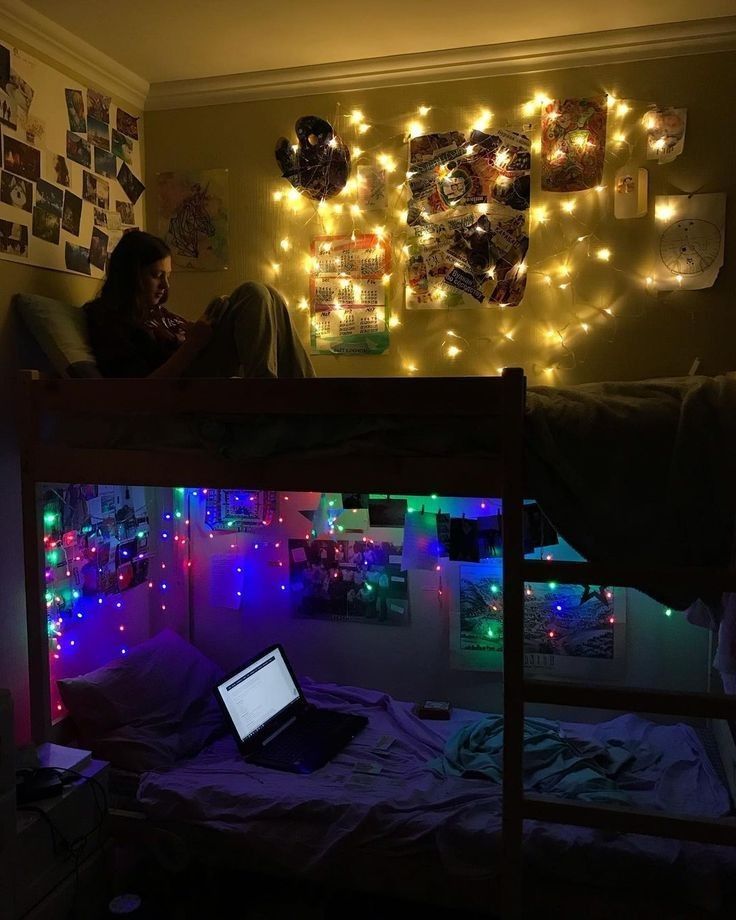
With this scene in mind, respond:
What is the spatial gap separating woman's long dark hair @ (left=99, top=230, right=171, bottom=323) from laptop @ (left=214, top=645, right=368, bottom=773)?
1254 mm

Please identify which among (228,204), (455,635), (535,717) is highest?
(228,204)

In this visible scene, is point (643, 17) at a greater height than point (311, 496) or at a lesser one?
greater

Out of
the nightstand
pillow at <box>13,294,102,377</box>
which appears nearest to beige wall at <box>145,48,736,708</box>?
pillow at <box>13,294,102,377</box>

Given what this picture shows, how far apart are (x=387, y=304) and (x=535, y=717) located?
5.24ft

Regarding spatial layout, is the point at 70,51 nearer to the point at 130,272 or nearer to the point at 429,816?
the point at 130,272

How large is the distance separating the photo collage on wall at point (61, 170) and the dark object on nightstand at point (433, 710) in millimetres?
1956

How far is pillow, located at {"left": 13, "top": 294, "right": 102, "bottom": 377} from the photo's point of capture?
6.94ft

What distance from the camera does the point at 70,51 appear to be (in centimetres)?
242

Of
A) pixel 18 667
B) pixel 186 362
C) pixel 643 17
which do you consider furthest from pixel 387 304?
pixel 18 667

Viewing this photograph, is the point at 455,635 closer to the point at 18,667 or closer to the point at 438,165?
the point at 18,667

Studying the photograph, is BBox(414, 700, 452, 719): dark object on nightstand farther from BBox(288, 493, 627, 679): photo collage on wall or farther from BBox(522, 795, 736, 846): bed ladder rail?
BBox(522, 795, 736, 846): bed ladder rail

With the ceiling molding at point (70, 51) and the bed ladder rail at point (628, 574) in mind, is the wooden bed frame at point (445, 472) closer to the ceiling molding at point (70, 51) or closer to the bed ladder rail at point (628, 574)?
the bed ladder rail at point (628, 574)

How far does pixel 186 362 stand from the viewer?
1.96m

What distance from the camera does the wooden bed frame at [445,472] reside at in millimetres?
1593
